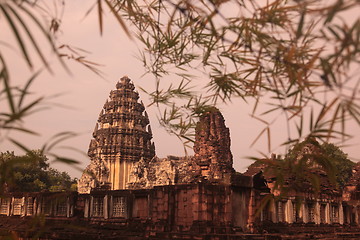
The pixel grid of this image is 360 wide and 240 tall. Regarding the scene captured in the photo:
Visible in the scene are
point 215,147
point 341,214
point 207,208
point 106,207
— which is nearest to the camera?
point 207,208

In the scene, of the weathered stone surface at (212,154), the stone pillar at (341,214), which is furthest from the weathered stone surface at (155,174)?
the stone pillar at (341,214)

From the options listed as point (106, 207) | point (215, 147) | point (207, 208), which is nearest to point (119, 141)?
point (215, 147)

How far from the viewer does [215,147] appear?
715 inches

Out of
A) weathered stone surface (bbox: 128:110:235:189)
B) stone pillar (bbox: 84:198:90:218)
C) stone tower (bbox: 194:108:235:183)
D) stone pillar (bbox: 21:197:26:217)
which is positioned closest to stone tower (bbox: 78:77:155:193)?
weathered stone surface (bbox: 128:110:235:189)

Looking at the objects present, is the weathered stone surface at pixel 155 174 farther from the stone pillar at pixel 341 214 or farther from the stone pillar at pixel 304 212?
the stone pillar at pixel 304 212

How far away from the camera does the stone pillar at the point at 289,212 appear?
15.4m

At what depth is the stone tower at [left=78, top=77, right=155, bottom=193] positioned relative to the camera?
38688 millimetres

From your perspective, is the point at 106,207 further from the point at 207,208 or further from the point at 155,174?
the point at 155,174

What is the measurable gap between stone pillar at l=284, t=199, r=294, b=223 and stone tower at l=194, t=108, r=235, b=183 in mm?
3106

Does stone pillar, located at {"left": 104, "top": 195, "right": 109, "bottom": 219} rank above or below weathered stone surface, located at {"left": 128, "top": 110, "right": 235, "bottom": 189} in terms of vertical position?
below

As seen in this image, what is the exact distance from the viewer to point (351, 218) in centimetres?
2130

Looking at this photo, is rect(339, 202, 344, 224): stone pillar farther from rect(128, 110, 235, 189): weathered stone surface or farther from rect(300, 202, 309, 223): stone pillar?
rect(128, 110, 235, 189): weathered stone surface

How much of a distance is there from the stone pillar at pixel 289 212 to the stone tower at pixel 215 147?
10.2ft

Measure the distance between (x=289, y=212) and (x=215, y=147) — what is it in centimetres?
456
